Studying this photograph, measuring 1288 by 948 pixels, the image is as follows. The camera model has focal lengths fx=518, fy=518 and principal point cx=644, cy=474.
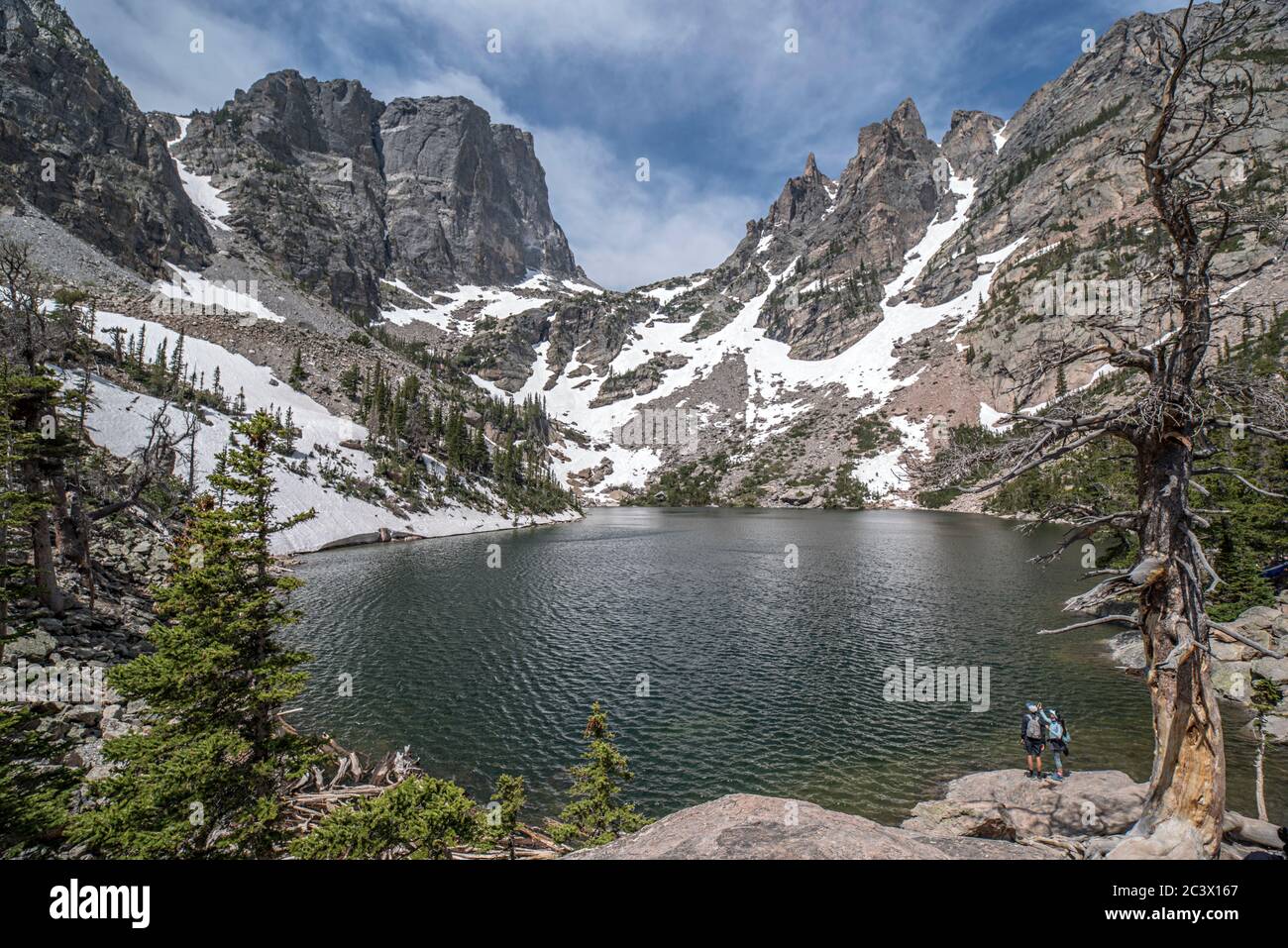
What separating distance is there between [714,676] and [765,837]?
19633 millimetres

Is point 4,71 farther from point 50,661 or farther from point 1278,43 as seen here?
point 1278,43

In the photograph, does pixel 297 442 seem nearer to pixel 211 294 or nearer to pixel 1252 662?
pixel 211 294

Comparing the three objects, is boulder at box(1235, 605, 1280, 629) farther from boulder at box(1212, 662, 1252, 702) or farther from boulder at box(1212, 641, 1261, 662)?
boulder at box(1212, 662, 1252, 702)

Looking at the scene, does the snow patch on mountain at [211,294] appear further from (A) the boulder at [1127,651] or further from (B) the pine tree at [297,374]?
(A) the boulder at [1127,651]

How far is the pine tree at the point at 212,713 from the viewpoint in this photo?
904 cm

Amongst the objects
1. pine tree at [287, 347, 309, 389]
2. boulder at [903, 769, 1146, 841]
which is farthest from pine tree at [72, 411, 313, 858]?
pine tree at [287, 347, 309, 389]

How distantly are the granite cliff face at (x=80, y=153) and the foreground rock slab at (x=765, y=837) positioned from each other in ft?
486

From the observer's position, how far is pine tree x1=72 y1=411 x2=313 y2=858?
904 cm

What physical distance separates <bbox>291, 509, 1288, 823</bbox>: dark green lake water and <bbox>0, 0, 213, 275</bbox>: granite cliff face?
11424 centimetres

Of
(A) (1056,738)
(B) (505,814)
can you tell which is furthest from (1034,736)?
(B) (505,814)
